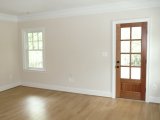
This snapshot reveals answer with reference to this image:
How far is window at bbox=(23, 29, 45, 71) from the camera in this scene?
18.1ft

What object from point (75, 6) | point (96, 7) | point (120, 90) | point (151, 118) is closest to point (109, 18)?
point (96, 7)

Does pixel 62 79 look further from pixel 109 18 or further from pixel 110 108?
pixel 109 18

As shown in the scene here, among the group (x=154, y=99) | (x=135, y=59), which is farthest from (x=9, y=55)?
(x=154, y=99)

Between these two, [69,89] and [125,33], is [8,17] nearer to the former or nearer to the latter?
[69,89]

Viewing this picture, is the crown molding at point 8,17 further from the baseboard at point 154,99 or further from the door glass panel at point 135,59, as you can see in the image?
the baseboard at point 154,99

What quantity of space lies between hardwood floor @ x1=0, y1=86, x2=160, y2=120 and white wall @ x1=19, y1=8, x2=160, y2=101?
461 millimetres

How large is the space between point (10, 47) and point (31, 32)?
88 centimetres

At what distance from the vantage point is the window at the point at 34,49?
5.52 meters

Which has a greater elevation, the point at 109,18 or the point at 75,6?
the point at 75,6

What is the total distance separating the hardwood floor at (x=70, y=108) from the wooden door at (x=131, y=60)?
300 millimetres

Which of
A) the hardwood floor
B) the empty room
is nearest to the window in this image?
the empty room

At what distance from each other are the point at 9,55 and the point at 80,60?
101 inches

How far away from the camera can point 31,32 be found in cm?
567

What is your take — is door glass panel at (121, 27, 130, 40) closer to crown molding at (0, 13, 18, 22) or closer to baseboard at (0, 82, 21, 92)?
crown molding at (0, 13, 18, 22)
